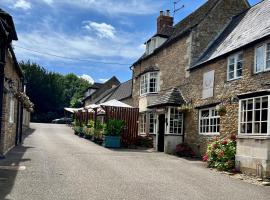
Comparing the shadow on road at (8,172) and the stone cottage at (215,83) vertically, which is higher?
the stone cottage at (215,83)

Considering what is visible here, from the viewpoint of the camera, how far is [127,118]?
27984mm

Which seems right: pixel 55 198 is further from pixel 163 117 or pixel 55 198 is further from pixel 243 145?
pixel 163 117

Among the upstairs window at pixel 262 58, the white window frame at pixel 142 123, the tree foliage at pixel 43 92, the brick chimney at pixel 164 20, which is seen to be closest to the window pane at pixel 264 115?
the upstairs window at pixel 262 58

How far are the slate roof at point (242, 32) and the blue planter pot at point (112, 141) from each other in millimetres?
7118

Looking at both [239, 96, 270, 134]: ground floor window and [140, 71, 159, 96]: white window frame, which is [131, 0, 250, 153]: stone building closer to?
[140, 71, 159, 96]: white window frame

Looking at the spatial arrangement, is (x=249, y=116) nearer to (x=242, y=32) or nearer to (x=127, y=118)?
(x=242, y=32)

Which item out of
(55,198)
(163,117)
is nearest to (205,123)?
(163,117)

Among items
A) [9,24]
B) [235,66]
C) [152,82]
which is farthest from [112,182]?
[152,82]

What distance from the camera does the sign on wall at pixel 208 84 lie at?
19750mm

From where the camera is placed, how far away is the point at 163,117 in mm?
24969

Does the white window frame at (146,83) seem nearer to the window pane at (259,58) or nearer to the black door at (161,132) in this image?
the black door at (161,132)

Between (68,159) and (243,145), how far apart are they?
7127 mm

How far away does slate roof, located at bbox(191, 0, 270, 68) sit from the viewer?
1731 centimetres

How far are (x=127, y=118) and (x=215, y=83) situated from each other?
9.88 metres
